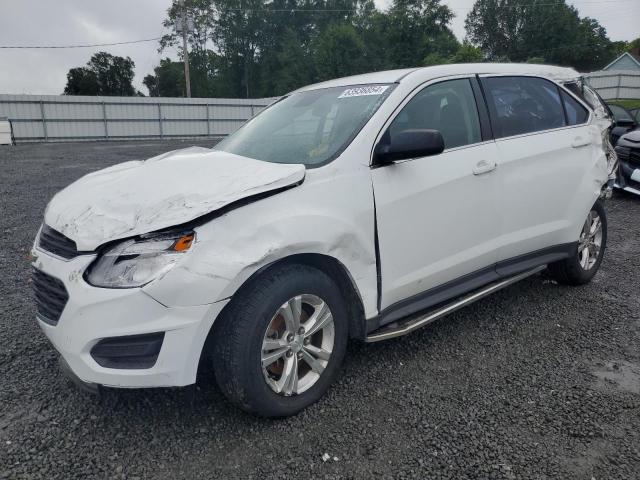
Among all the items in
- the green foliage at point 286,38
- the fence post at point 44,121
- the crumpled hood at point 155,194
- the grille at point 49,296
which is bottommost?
the grille at point 49,296

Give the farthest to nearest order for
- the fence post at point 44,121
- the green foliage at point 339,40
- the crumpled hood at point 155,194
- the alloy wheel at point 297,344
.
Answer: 1. the green foliage at point 339,40
2. the fence post at point 44,121
3. the alloy wheel at point 297,344
4. the crumpled hood at point 155,194

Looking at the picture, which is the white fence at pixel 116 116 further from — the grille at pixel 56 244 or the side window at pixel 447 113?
the grille at pixel 56 244

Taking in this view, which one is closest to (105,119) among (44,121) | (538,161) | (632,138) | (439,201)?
(44,121)

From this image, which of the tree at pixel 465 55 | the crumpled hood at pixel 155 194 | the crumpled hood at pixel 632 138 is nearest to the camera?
the crumpled hood at pixel 155 194

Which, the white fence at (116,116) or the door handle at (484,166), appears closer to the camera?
the door handle at (484,166)

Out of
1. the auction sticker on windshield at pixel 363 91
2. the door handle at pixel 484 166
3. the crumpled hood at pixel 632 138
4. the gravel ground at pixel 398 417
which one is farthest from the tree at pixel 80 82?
the door handle at pixel 484 166

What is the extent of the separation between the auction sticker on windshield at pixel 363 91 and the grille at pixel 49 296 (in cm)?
199

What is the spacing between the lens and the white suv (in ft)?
7.07

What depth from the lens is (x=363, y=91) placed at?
313 cm

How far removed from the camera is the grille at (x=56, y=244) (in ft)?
7.57

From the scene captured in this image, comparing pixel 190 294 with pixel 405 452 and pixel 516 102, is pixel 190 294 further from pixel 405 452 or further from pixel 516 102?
pixel 516 102

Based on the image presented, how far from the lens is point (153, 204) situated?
2.29 metres

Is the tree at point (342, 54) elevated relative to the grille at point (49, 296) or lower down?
elevated

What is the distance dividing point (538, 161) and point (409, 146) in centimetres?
142
